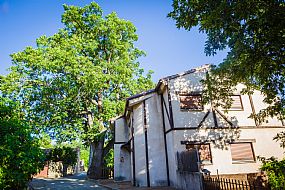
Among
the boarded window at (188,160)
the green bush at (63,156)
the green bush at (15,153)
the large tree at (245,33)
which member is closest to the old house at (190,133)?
the boarded window at (188,160)

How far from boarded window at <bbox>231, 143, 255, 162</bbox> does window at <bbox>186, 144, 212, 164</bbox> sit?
1.68 meters

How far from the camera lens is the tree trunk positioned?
2176cm

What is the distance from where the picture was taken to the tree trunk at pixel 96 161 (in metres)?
21.8

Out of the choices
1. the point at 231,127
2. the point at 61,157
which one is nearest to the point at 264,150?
the point at 231,127

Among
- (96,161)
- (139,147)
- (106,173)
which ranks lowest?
(106,173)

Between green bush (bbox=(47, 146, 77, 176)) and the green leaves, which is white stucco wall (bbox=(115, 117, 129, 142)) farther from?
green bush (bbox=(47, 146, 77, 176))

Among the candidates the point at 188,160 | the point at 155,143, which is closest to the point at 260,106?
the point at 188,160

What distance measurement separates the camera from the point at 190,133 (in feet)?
43.4

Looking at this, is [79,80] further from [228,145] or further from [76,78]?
[228,145]

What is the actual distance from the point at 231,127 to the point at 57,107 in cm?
1580

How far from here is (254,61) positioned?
7.84 metres

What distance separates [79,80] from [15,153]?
12102mm

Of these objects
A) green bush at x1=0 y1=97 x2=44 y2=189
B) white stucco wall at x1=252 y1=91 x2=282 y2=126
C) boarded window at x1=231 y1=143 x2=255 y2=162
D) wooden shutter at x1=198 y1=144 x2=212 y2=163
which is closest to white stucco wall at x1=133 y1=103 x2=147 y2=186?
wooden shutter at x1=198 y1=144 x2=212 y2=163

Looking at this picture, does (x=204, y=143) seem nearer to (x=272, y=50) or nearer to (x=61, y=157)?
(x=272, y=50)
